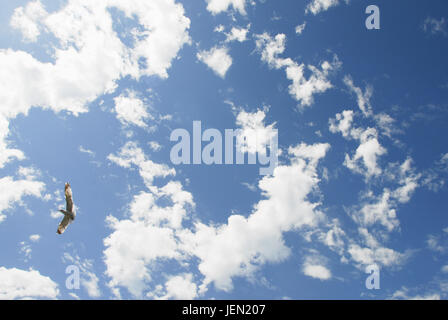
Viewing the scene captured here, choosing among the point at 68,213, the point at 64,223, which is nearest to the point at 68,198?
the point at 68,213

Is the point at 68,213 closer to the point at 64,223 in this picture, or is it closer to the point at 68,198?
the point at 64,223

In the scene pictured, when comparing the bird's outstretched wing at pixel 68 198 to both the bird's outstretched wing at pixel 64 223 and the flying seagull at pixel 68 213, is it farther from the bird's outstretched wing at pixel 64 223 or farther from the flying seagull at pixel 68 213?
the bird's outstretched wing at pixel 64 223

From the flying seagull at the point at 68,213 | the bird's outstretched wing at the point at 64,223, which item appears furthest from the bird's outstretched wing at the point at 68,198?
the bird's outstretched wing at the point at 64,223

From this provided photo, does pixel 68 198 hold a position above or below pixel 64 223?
above

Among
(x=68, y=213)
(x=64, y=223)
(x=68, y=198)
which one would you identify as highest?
(x=68, y=198)

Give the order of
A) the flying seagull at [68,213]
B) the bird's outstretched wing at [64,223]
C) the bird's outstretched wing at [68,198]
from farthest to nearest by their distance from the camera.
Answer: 1. the bird's outstretched wing at [64,223]
2. the flying seagull at [68,213]
3. the bird's outstretched wing at [68,198]

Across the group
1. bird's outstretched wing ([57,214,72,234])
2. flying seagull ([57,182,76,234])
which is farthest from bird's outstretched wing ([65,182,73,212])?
bird's outstretched wing ([57,214,72,234])

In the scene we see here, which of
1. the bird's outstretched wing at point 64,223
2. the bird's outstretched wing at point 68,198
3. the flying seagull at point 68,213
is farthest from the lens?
the bird's outstretched wing at point 64,223

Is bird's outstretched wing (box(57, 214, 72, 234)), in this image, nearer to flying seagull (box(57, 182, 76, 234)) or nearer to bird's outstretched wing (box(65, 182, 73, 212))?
flying seagull (box(57, 182, 76, 234))

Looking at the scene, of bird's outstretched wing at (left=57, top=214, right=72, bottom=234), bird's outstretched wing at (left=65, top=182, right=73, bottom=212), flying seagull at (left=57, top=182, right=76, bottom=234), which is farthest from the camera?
bird's outstretched wing at (left=57, top=214, right=72, bottom=234)

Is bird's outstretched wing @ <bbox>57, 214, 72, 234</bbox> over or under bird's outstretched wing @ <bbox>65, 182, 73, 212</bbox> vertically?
under

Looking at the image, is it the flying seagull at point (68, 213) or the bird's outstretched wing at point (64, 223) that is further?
the bird's outstretched wing at point (64, 223)

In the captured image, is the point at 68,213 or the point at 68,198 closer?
the point at 68,198
